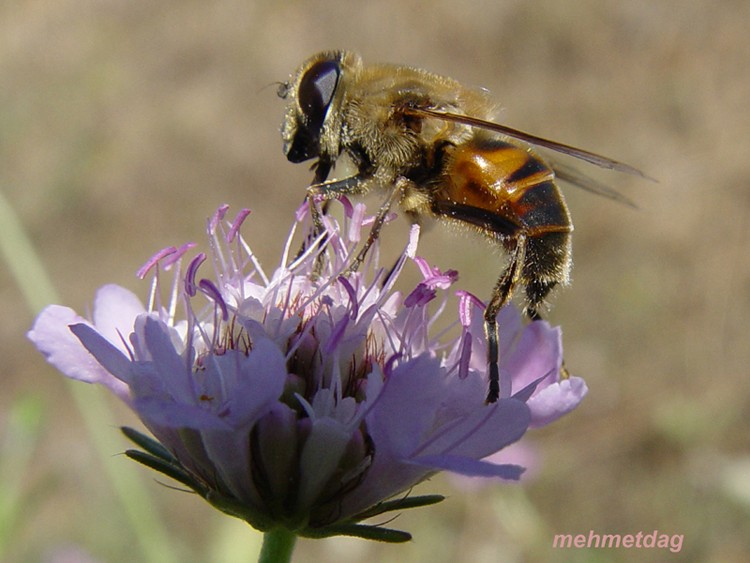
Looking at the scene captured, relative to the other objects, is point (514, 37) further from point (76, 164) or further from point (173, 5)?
point (76, 164)

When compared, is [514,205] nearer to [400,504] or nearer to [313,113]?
[313,113]

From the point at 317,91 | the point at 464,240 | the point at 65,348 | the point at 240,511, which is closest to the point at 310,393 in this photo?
the point at 240,511

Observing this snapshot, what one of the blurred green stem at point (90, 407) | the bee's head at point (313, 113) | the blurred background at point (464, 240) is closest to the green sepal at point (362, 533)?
the bee's head at point (313, 113)

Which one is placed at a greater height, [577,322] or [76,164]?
[76,164]

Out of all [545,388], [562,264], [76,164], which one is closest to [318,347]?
[545,388]

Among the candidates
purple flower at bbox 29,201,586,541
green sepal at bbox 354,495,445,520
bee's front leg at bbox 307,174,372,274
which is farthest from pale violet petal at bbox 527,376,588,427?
bee's front leg at bbox 307,174,372,274
